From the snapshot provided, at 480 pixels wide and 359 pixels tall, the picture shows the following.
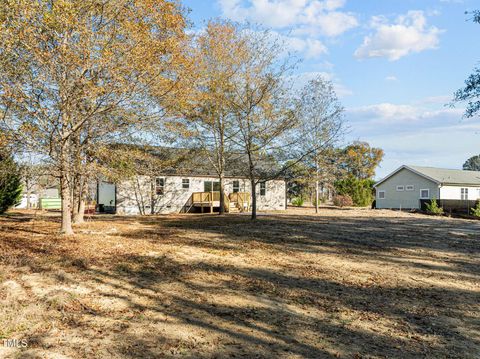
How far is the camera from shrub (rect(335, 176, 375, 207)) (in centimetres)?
4344

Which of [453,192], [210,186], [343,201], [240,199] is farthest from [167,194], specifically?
[453,192]

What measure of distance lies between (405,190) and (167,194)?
23802 mm

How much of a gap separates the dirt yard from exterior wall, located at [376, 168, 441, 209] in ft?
89.1

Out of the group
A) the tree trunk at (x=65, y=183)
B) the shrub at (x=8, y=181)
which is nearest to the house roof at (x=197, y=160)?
the shrub at (x=8, y=181)

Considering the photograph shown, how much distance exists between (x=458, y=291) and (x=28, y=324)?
23.8 feet

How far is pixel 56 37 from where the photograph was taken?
32.1 ft

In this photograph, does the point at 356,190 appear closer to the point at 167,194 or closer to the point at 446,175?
the point at 446,175

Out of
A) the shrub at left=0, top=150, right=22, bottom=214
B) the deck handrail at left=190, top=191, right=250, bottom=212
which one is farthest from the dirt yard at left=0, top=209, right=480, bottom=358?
the deck handrail at left=190, top=191, right=250, bottom=212

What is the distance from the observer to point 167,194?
96.8 feet

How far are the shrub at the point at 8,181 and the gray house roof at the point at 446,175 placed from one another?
33.2 metres

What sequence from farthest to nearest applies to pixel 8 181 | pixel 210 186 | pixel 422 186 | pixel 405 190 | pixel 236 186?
pixel 405 190 < pixel 422 186 < pixel 236 186 < pixel 210 186 < pixel 8 181

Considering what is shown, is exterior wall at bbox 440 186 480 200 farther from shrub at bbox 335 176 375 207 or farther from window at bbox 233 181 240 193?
window at bbox 233 181 240 193

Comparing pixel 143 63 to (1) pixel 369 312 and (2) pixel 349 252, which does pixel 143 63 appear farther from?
(1) pixel 369 312

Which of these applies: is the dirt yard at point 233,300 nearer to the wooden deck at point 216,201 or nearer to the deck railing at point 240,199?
the wooden deck at point 216,201
